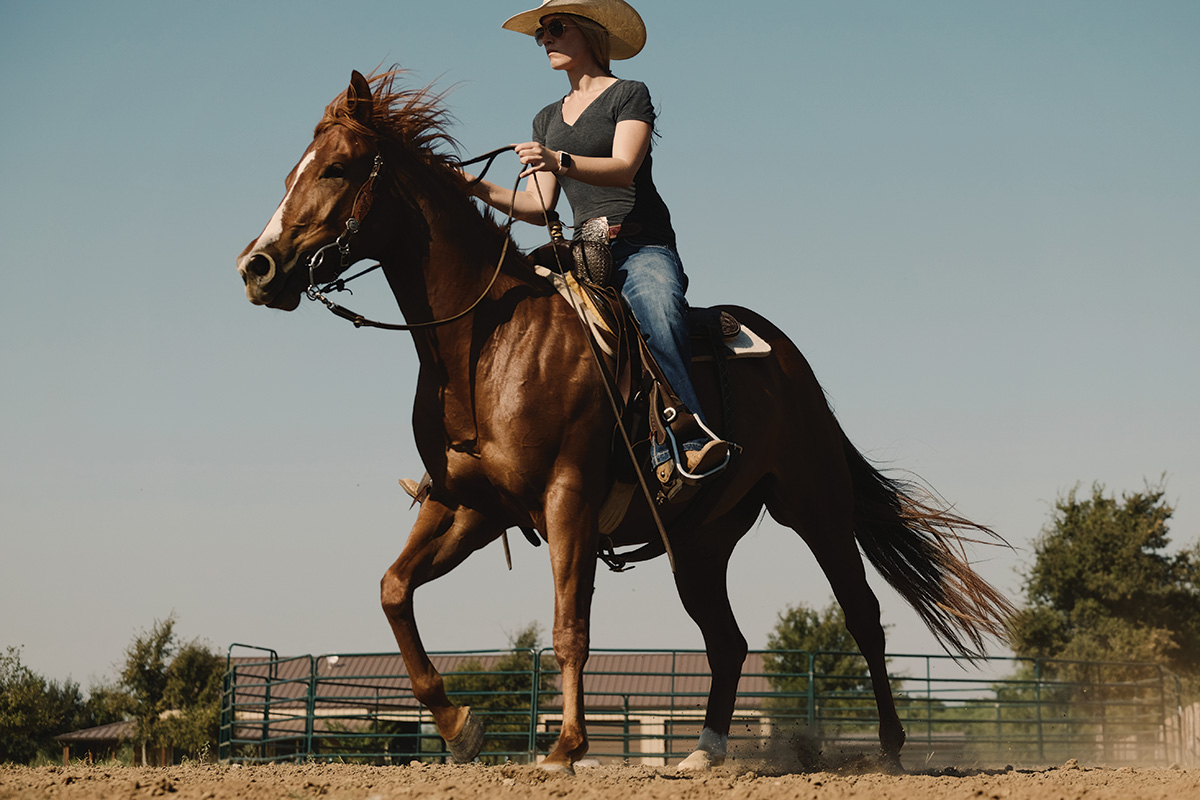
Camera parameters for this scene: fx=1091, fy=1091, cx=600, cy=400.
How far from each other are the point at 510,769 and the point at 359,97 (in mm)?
3037

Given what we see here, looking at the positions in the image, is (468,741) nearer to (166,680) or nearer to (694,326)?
(694,326)

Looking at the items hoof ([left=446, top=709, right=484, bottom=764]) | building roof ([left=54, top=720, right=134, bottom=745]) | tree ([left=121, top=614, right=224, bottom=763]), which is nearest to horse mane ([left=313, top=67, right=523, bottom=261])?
hoof ([left=446, top=709, right=484, bottom=764])

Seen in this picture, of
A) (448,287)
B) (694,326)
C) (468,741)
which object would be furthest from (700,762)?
(448,287)

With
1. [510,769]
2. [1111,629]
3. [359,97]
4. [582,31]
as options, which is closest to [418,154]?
[359,97]

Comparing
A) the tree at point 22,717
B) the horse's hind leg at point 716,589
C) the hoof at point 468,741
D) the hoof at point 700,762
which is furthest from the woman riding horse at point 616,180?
the tree at point 22,717

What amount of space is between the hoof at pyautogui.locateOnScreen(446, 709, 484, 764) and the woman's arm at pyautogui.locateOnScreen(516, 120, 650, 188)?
2530 millimetres

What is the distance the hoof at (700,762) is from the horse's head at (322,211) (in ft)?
10.7

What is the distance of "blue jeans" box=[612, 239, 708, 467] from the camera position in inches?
204

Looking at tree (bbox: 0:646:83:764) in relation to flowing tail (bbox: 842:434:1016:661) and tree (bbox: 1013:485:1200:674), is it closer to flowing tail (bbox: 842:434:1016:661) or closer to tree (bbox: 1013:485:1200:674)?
flowing tail (bbox: 842:434:1016:661)

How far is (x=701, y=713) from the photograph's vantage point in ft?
40.6

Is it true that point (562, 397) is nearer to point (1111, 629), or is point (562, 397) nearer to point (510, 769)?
point (510, 769)

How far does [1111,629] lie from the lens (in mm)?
35500

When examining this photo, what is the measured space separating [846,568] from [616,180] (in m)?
2.88

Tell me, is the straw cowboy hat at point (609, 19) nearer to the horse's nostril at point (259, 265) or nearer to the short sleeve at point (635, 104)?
the short sleeve at point (635, 104)
